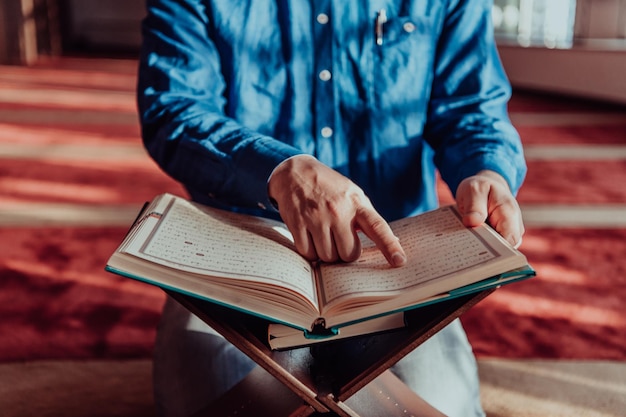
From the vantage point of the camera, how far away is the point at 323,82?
104 cm

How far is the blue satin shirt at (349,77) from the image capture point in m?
1.01

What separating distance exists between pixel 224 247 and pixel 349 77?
0.43m

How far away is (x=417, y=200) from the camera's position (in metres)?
1.10

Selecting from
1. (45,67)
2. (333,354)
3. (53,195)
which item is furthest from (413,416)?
(45,67)

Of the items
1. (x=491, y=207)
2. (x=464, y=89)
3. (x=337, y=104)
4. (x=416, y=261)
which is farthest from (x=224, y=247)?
(x=464, y=89)

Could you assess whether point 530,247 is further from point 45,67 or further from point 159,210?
point 45,67

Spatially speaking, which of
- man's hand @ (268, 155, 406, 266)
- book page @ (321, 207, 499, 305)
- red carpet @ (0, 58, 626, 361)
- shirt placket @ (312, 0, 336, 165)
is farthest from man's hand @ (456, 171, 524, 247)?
red carpet @ (0, 58, 626, 361)

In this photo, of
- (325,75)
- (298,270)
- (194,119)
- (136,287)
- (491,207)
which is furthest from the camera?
(136,287)

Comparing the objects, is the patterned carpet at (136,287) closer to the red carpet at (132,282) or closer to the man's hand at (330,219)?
the red carpet at (132,282)

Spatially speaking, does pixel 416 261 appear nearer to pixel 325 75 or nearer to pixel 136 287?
pixel 325 75

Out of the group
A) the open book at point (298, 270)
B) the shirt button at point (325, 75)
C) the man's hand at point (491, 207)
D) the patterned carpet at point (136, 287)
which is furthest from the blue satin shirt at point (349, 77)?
the patterned carpet at point (136, 287)

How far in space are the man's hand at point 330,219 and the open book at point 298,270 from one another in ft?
0.05

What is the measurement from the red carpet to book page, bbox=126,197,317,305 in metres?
0.80

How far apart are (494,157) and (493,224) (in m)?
0.15
